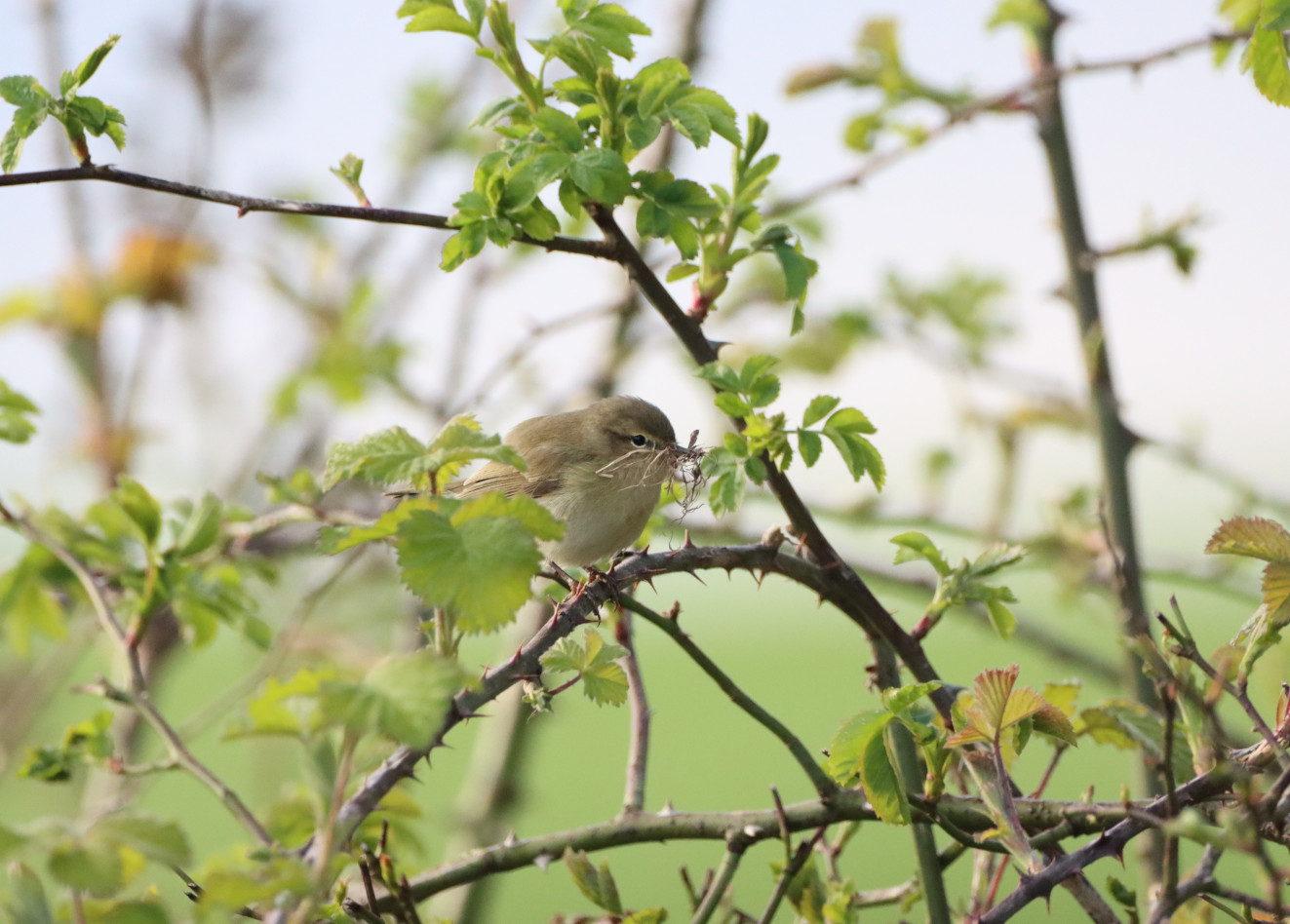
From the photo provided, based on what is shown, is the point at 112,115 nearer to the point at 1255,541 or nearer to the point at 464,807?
the point at 1255,541

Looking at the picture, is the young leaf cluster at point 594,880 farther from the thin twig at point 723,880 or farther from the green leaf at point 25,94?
the green leaf at point 25,94

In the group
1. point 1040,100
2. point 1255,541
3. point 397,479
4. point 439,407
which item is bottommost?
point 1255,541

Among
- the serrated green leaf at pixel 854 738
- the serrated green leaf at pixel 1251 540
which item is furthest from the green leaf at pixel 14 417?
the serrated green leaf at pixel 1251 540

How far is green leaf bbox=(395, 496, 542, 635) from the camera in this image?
3.19ft

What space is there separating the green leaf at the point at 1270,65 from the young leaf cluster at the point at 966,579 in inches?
22.6

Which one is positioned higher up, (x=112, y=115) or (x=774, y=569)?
(x=112, y=115)

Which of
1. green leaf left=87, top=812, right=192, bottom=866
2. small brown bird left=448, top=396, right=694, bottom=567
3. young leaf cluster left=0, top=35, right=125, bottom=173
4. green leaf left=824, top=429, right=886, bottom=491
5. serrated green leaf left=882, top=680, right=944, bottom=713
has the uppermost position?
small brown bird left=448, top=396, right=694, bottom=567

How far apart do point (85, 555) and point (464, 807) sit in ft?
5.81

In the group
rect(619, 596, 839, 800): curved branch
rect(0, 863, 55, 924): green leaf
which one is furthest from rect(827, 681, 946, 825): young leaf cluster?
rect(0, 863, 55, 924): green leaf

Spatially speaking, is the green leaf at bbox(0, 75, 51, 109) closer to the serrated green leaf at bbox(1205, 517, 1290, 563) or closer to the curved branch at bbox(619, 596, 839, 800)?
the curved branch at bbox(619, 596, 839, 800)

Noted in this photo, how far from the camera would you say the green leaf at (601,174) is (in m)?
1.18

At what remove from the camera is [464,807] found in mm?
3287

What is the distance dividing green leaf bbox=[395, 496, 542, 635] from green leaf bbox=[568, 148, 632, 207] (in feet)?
1.30

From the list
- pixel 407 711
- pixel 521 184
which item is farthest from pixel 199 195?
pixel 407 711
